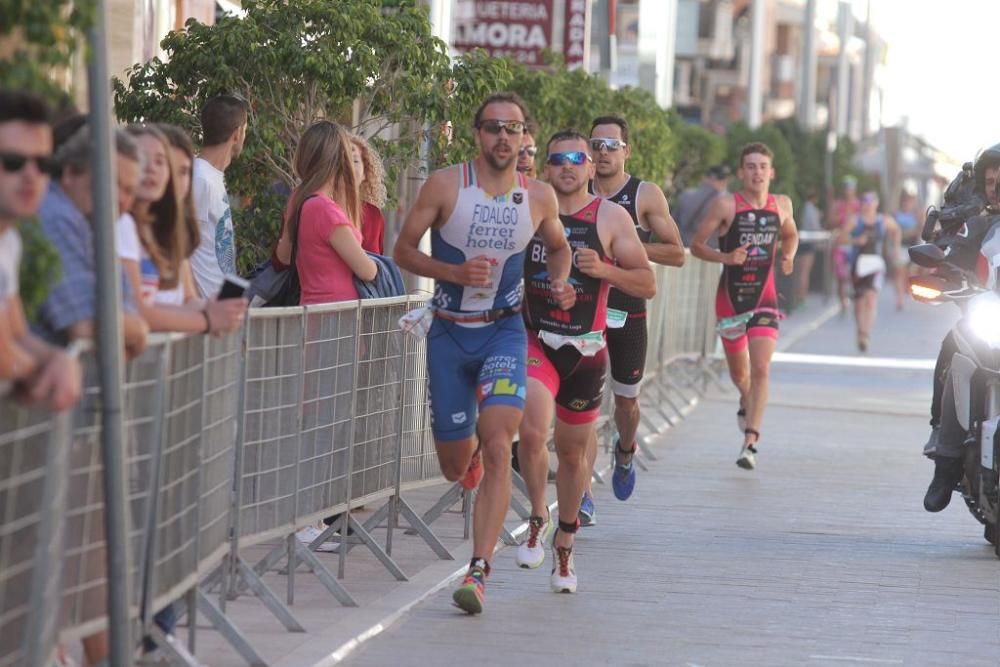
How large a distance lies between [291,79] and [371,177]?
91cm

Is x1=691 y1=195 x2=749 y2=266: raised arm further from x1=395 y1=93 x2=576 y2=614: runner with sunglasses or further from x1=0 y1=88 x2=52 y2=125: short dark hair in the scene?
x1=0 y1=88 x2=52 y2=125: short dark hair

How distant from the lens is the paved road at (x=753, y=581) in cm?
802

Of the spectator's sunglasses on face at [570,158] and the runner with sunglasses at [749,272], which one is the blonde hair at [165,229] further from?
the runner with sunglasses at [749,272]

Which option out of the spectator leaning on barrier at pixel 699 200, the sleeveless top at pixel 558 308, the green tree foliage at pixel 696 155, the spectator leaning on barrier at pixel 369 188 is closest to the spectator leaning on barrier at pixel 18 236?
the sleeveless top at pixel 558 308

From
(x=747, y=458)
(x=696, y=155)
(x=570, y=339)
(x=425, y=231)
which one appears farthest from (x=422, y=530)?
(x=696, y=155)

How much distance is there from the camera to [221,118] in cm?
948

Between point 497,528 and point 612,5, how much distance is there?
13.9 metres

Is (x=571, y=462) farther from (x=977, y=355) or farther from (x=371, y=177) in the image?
(x=977, y=355)

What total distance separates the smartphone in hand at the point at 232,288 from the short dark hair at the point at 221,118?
2526 millimetres

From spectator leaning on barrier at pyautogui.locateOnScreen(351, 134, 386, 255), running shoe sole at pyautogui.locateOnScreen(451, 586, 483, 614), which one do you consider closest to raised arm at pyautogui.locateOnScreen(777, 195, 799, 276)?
spectator leaning on barrier at pyautogui.locateOnScreen(351, 134, 386, 255)

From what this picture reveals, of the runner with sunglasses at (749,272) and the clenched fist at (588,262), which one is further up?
the clenched fist at (588,262)

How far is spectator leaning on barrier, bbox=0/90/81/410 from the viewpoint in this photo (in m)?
5.11

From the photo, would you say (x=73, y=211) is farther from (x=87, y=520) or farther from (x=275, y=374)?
(x=275, y=374)

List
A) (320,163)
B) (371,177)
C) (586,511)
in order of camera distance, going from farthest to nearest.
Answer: (586,511) → (371,177) → (320,163)
